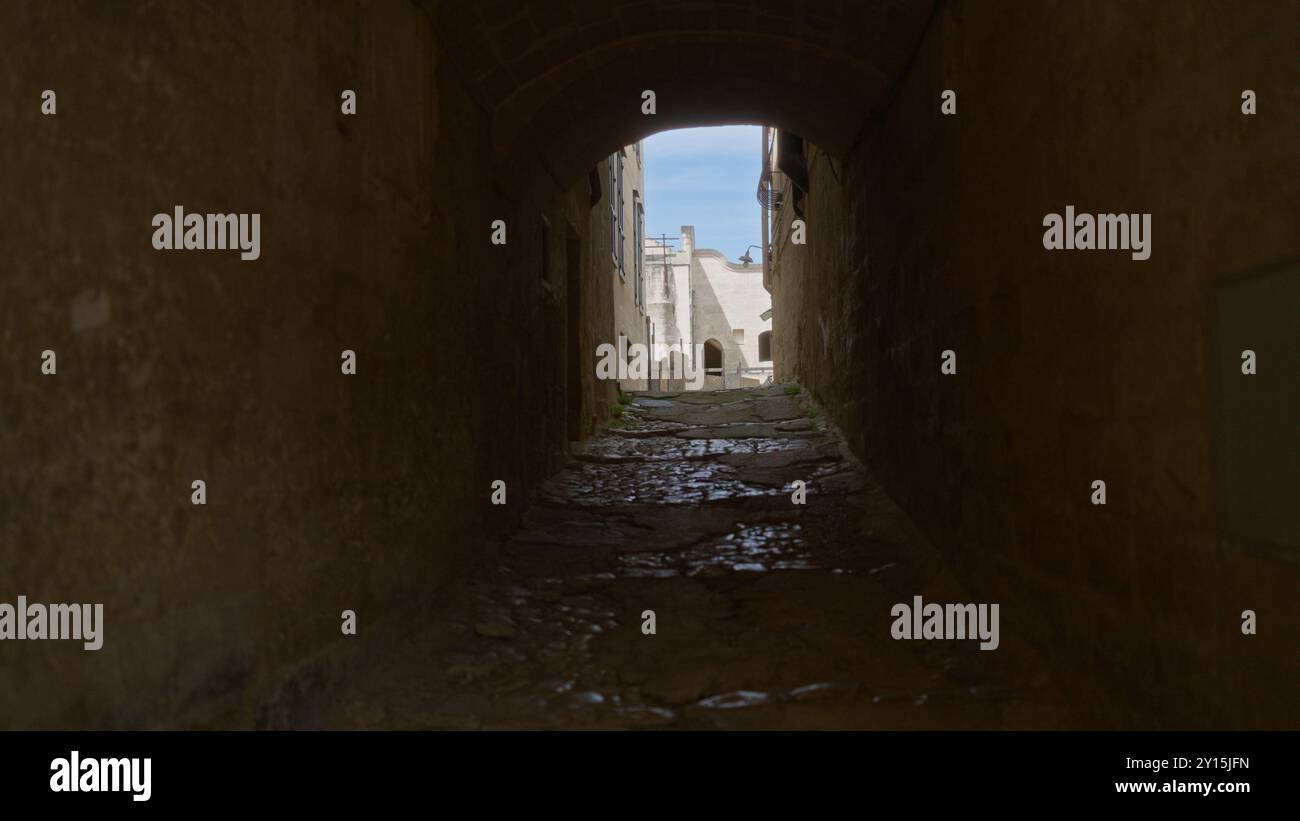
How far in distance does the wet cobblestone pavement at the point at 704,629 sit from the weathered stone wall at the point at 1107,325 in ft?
1.24

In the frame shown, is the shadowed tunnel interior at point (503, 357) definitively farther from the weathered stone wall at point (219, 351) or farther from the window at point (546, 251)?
the window at point (546, 251)

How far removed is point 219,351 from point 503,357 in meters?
2.84

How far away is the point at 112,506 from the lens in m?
2.01

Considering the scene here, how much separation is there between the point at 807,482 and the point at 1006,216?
11.0 ft

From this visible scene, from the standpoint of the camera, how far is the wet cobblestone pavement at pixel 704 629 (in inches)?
118

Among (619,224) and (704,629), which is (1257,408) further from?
(619,224)

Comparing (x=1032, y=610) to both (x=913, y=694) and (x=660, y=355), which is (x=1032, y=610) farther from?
(x=660, y=355)

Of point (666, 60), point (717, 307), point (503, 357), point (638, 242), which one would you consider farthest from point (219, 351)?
point (717, 307)

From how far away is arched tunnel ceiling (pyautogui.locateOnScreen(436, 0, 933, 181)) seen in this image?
4484 mm

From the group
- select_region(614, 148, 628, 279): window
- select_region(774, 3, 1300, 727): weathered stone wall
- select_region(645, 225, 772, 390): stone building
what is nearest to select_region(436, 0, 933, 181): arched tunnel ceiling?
select_region(774, 3, 1300, 727): weathered stone wall

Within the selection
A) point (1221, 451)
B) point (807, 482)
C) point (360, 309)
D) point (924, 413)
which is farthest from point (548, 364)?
point (1221, 451)

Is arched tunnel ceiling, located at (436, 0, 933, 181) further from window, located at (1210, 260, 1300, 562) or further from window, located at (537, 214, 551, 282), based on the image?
window, located at (1210, 260, 1300, 562)

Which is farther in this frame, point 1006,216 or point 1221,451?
point 1006,216

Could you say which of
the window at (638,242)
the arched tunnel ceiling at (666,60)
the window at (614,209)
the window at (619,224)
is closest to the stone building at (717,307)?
the window at (638,242)
